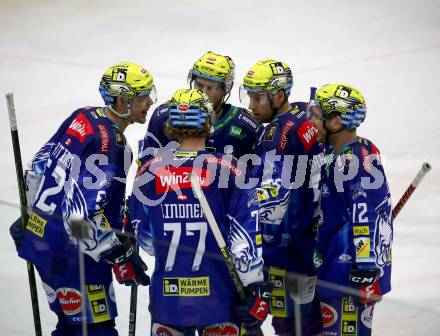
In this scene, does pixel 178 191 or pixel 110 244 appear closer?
pixel 178 191

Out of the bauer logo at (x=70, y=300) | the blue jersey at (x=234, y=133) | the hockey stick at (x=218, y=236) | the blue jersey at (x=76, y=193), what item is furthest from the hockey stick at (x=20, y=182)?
the hockey stick at (x=218, y=236)

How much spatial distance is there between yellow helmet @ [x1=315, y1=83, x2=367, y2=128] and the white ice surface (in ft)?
7.19

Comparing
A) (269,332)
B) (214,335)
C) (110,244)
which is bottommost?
(269,332)

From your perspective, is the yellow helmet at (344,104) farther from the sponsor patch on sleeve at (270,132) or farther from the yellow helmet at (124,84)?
the yellow helmet at (124,84)

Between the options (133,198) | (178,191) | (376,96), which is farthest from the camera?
(376,96)

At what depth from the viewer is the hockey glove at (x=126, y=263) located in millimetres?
5438

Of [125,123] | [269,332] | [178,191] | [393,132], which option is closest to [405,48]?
[393,132]

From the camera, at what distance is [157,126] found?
636 cm

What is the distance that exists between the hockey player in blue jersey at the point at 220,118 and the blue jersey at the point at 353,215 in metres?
0.72

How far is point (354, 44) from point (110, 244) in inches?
303

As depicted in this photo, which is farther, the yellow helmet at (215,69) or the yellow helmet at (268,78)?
the yellow helmet at (215,69)

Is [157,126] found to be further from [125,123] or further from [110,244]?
[110,244]

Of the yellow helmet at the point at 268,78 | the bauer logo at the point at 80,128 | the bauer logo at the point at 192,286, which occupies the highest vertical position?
the yellow helmet at the point at 268,78

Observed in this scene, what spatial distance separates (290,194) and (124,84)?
1.08 m
